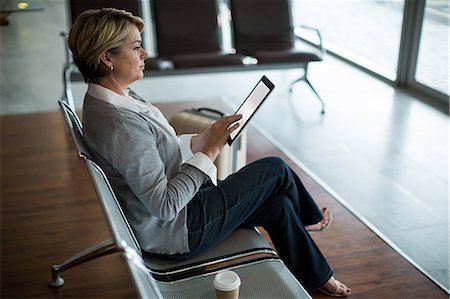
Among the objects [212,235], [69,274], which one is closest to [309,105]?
[69,274]

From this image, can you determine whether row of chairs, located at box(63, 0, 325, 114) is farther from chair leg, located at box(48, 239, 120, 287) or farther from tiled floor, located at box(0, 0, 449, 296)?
chair leg, located at box(48, 239, 120, 287)

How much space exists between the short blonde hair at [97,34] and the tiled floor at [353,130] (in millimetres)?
1606

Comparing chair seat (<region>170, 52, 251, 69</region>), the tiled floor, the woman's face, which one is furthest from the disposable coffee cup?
chair seat (<region>170, 52, 251, 69</region>)

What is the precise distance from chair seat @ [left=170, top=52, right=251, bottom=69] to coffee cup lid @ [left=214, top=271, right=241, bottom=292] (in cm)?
280

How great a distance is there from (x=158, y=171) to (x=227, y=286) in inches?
14.2

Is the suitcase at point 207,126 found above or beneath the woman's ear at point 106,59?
beneath

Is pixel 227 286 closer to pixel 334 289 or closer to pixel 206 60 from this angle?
pixel 334 289

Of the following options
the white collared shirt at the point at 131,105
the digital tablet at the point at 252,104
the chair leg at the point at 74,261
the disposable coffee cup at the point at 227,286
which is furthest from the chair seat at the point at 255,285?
the chair leg at the point at 74,261

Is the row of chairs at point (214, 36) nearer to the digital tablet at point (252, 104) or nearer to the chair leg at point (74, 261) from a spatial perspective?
the chair leg at point (74, 261)

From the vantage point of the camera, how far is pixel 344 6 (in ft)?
20.9

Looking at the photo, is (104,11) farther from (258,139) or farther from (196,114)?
(258,139)

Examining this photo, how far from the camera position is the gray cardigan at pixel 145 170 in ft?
5.56

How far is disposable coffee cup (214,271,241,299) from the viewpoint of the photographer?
62.6 inches

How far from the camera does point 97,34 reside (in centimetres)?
175
